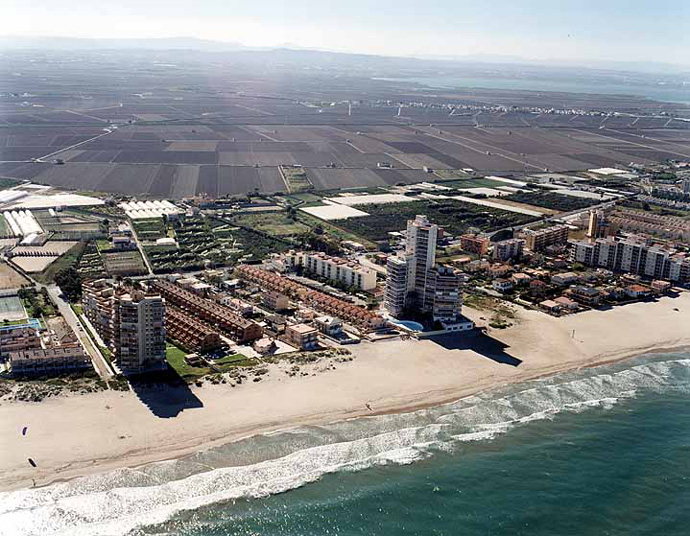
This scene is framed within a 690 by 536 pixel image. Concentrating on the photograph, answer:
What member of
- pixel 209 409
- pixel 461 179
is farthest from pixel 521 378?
pixel 461 179

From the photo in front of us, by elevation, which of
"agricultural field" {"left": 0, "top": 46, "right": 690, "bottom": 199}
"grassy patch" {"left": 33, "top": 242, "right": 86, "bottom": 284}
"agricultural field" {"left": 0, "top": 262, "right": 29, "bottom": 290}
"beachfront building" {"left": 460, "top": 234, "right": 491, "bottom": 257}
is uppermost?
"agricultural field" {"left": 0, "top": 46, "right": 690, "bottom": 199}

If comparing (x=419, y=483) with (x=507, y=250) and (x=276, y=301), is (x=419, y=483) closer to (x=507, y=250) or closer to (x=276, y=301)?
(x=276, y=301)

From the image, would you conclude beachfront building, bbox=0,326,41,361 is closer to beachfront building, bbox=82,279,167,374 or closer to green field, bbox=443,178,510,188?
beachfront building, bbox=82,279,167,374

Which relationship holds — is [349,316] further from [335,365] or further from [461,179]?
[461,179]

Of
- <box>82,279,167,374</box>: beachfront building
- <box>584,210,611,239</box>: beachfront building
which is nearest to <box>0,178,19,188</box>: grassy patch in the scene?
<box>82,279,167,374</box>: beachfront building

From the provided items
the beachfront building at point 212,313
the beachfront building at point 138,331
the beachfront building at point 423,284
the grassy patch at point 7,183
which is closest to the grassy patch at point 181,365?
the beachfront building at point 138,331

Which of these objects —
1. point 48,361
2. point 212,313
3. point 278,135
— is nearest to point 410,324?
point 212,313
